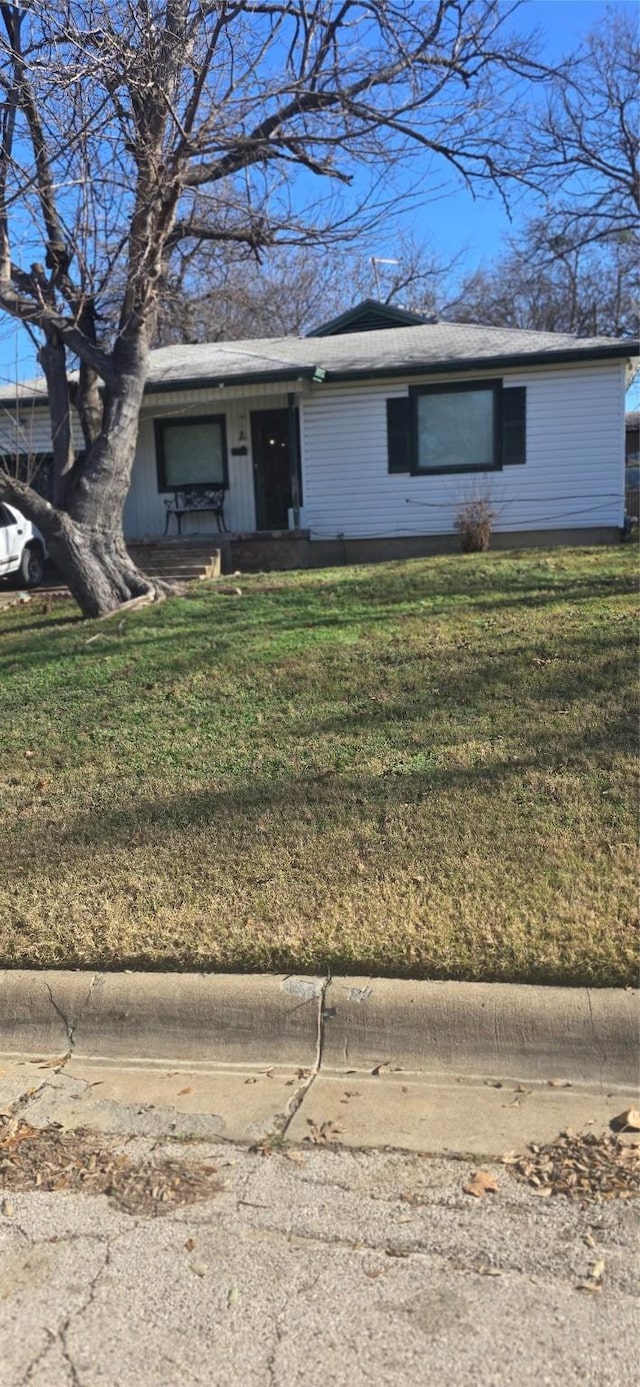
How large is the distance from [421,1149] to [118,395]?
29.7ft

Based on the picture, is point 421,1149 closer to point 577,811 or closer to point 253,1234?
point 253,1234

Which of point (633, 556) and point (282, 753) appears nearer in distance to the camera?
point (282, 753)

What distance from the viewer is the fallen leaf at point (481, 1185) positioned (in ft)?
9.43

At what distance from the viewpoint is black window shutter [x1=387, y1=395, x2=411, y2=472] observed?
15.9 m

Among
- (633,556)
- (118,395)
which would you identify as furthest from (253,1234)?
(633,556)

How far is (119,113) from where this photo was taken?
8734mm

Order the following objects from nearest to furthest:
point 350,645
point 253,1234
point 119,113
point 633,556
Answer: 1. point 253,1234
2. point 350,645
3. point 119,113
4. point 633,556

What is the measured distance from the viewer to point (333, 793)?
538 centimetres

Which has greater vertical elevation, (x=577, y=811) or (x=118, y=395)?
(x=118, y=395)

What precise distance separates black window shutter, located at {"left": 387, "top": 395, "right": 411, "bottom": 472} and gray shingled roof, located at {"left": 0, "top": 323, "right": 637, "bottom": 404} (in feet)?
1.99

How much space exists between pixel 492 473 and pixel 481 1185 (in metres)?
14.0

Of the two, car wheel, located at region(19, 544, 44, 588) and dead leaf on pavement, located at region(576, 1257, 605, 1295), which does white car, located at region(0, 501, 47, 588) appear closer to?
car wheel, located at region(19, 544, 44, 588)

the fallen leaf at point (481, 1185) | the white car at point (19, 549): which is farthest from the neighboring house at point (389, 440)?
the fallen leaf at point (481, 1185)

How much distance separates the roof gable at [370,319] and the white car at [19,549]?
8395mm
